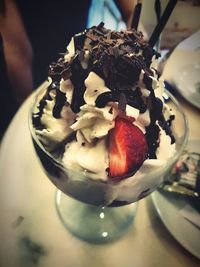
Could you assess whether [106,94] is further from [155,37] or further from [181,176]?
[181,176]

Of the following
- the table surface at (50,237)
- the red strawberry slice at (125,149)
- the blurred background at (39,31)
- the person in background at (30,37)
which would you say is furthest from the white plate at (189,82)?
the red strawberry slice at (125,149)

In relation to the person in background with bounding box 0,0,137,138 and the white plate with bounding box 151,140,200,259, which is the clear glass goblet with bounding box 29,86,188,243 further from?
the person in background with bounding box 0,0,137,138

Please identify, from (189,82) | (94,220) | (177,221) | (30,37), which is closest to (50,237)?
(94,220)

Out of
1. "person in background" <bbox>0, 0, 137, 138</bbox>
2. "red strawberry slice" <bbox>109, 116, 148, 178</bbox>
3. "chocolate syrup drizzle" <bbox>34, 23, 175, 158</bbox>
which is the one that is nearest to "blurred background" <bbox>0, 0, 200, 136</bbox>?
"person in background" <bbox>0, 0, 137, 138</bbox>

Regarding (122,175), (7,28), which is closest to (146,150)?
(122,175)

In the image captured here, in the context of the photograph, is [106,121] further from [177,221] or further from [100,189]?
[177,221]
